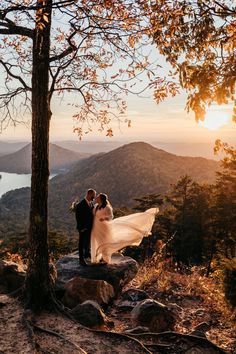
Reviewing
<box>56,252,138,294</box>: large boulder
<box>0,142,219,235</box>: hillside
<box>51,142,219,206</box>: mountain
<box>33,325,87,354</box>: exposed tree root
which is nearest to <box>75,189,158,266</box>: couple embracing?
<box>56,252,138,294</box>: large boulder

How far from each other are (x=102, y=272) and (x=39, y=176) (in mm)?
4246

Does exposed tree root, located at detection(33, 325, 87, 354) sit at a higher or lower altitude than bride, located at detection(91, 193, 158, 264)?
lower

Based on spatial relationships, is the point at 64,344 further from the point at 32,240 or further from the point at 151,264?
the point at 151,264

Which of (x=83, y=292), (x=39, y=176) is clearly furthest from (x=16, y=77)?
(x=83, y=292)

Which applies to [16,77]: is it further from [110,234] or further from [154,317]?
[154,317]

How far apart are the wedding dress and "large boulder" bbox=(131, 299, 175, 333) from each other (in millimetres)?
3454

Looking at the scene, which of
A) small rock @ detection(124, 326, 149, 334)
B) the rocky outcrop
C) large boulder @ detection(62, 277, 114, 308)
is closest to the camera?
small rock @ detection(124, 326, 149, 334)

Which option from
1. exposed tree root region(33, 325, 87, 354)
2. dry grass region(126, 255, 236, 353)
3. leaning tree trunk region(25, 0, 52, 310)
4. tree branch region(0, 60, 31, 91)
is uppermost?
tree branch region(0, 60, 31, 91)

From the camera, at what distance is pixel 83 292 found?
32.3ft

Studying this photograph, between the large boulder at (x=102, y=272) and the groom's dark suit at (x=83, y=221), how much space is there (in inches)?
18.2

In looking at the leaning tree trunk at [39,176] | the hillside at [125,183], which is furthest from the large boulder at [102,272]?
the hillside at [125,183]

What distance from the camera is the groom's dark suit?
11891mm

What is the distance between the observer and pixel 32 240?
871cm

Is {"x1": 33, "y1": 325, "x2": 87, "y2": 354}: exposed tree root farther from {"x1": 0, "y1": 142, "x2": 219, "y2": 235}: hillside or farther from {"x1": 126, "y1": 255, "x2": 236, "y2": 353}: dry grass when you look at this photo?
{"x1": 0, "y1": 142, "x2": 219, "y2": 235}: hillside
